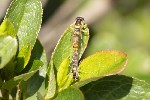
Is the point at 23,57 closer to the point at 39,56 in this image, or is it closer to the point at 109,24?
the point at 39,56

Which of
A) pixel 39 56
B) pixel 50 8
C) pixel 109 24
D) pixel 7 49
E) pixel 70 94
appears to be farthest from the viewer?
pixel 109 24

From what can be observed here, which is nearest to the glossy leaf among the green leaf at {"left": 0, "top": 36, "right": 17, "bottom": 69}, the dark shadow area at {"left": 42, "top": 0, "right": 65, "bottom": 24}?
the green leaf at {"left": 0, "top": 36, "right": 17, "bottom": 69}

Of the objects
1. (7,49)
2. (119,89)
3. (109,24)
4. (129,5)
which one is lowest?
(109,24)

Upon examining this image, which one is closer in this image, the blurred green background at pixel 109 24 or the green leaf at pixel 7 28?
the green leaf at pixel 7 28

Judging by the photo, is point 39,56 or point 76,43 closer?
point 76,43

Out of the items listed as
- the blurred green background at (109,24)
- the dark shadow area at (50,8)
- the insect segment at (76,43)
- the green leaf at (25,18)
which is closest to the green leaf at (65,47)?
the insect segment at (76,43)

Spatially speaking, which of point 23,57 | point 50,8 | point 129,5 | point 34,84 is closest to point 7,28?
point 23,57

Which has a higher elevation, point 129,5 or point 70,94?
point 70,94

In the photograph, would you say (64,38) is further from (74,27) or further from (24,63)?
(24,63)

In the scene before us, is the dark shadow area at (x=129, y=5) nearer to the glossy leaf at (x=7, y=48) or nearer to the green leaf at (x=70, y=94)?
the green leaf at (x=70, y=94)
